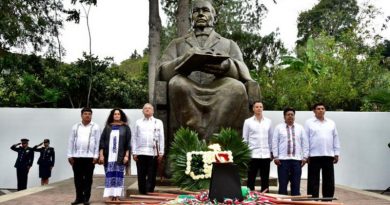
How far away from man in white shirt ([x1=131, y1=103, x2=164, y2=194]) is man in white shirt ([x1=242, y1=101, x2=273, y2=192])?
103 centimetres

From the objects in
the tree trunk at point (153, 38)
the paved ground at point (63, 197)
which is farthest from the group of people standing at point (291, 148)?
the tree trunk at point (153, 38)

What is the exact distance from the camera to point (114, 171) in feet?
20.0

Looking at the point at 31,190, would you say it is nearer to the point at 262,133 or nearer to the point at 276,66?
the point at 262,133

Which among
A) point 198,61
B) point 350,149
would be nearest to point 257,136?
point 198,61

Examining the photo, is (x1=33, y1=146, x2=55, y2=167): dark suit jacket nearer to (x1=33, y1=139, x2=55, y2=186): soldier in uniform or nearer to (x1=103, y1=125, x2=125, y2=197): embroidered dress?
(x1=33, y1=139, x2=55, y2=186): soldier in uniform

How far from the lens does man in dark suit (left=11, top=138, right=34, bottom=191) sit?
10203 millimetres

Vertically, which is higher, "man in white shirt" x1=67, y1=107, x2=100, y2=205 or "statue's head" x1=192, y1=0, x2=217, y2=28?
"statue's head" x1=192, y1=0, x2=217, y2=28

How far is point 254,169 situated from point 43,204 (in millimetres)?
2565

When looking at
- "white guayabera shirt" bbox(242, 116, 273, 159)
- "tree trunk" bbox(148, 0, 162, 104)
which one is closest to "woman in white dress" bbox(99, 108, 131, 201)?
"white guayabera shirt" bbox(242, 116, 273, 159)

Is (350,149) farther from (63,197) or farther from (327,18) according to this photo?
(327,18)

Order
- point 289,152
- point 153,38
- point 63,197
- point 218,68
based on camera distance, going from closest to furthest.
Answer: point 289,152 → point 218,68 → point 63,197 → point 153,38

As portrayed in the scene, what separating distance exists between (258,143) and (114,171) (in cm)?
172

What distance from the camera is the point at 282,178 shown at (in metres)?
6.00

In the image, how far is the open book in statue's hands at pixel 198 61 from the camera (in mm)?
6254
